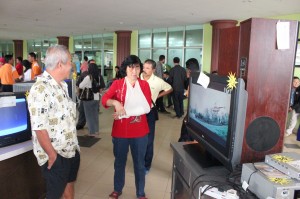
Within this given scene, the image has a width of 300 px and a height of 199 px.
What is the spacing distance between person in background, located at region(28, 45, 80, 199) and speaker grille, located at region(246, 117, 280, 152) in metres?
1.14

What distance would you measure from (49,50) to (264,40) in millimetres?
1295

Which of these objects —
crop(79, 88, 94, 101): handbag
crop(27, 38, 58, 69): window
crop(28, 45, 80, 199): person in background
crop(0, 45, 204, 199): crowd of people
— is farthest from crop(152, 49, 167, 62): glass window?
crop(28, 45, 80, 199): person in background

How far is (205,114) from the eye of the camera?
157 centimetres

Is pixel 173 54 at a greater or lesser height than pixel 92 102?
greater

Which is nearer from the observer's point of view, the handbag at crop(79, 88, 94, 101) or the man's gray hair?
the man's gray hair

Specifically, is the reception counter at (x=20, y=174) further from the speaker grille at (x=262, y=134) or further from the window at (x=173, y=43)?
the window at (x=173, y=43)

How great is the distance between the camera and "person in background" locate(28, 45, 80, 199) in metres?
1.53

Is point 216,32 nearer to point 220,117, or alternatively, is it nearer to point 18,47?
point 220,117

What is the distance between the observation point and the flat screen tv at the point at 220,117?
3.97ft

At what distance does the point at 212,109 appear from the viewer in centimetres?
147

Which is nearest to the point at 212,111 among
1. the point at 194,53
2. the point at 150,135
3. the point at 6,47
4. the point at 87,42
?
the point at 150,135

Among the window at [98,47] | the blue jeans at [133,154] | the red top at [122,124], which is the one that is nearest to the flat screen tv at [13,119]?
the red top at [122,124]

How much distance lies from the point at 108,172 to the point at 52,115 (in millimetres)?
1791

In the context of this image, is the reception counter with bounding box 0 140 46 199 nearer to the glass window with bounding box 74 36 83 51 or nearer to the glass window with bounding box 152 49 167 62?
the glass window with bounding box 152 49 167 62
